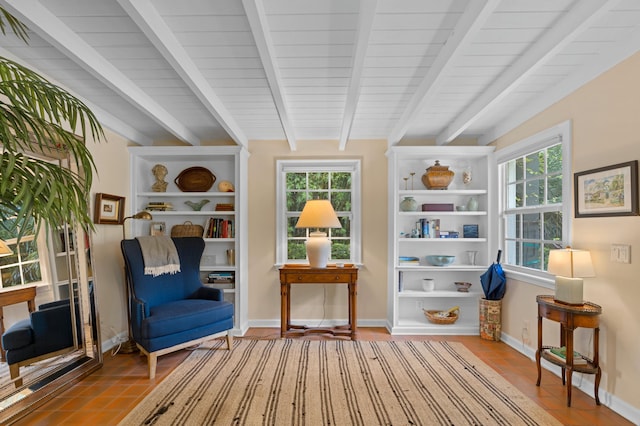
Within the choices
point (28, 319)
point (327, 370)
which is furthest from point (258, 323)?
point (28, 319)

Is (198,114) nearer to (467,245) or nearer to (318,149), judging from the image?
(318,149)

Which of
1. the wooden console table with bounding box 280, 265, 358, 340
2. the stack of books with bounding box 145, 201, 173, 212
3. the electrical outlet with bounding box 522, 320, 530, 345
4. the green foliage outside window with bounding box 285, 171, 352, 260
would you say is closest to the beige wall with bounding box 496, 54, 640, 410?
the electrical outlet with bounding box 522, 320, 530, 345

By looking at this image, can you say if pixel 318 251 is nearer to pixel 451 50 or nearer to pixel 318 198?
pixel 318 198

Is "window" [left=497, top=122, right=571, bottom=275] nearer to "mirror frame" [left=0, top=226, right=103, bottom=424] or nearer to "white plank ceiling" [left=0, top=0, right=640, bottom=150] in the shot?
"white plank ceiling" [left=0, top=0, right=640, bottom=150]

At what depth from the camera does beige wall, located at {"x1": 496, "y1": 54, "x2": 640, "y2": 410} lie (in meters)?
2.26

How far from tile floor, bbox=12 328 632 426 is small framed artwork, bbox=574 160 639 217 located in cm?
135

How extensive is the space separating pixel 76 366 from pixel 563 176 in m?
4.27

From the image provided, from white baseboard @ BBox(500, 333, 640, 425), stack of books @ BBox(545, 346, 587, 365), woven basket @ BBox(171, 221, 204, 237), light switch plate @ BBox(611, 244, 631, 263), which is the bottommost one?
white baseboard @ BBox(500, 333, 640, 425)

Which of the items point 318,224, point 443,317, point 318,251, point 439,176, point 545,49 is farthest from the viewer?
point 439,176

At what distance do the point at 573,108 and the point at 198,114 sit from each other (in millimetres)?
3329

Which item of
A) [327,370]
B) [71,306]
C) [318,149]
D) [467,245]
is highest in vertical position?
[318,149]

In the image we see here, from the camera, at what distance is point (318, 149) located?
451cm

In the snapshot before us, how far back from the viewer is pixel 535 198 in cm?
344

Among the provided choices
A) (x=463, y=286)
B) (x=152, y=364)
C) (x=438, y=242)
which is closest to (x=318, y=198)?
(x=438, y=242)
